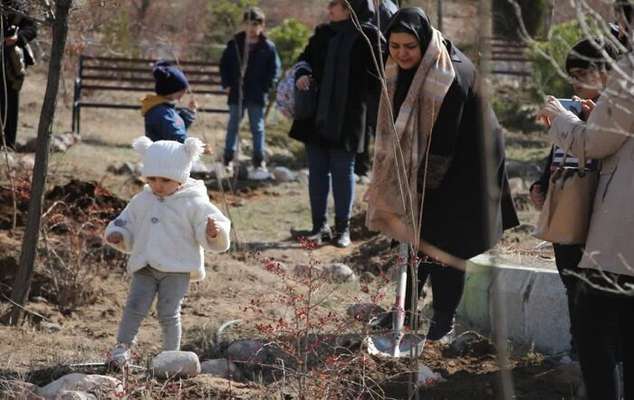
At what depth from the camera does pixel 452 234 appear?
21.0ft

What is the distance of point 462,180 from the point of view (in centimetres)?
634

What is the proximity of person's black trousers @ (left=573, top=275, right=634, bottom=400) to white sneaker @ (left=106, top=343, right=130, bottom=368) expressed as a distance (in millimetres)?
1935

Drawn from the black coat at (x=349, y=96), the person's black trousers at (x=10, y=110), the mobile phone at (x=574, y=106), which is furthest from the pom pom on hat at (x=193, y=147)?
the person's black trousers at (x=10, y=110)

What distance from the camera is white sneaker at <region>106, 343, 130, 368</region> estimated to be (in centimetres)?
555

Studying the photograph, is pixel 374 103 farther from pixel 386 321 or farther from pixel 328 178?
pixel 328 178

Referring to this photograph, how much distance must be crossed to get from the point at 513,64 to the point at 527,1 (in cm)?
235

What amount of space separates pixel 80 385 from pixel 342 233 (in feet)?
15.0

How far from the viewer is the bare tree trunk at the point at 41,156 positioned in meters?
6.42

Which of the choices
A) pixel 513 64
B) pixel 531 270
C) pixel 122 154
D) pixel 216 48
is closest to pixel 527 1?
pixel 513 64

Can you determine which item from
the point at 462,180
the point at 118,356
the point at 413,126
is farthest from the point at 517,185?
the point at 118,356

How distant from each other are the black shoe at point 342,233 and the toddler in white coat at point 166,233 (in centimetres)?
369

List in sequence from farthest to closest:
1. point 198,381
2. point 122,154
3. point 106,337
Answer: point 122,154 < point 106,337 < point 198,381

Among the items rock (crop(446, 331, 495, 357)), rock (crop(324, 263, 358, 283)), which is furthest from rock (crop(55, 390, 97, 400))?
rock (crop(324, 263, 358, 283))

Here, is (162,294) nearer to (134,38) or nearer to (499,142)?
(499,142)
